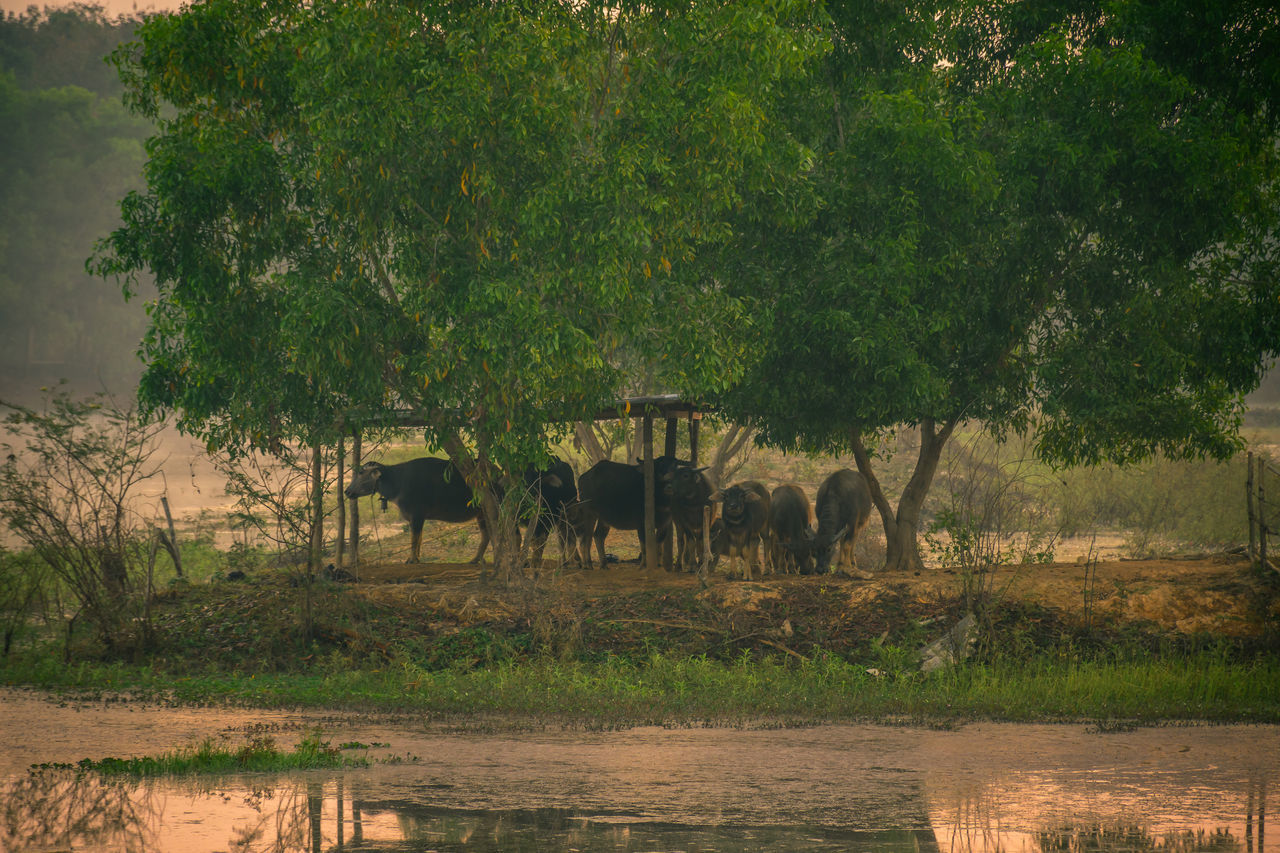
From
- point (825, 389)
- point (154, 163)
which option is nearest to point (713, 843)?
point (825, 389)

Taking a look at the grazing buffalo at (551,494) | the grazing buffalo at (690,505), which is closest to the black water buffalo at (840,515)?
the grazing buffalo at (690,505)

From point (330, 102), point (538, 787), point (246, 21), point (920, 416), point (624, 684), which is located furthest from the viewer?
point (920, 416)

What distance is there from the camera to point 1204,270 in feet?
52.9

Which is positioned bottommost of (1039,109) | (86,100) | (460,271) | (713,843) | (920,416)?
(713,843)

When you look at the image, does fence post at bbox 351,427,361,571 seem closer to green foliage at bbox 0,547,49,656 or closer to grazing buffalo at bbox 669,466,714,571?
green foliage at bbox 0,547,49,656

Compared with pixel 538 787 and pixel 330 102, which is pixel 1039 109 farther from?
pixel 538 787

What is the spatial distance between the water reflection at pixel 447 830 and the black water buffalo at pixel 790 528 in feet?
33.6

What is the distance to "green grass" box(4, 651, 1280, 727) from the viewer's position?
10992mm

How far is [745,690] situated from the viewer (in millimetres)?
11648

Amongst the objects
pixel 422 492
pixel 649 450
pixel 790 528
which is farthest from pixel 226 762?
pixel 790 528

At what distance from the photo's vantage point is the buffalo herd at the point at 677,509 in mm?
17266

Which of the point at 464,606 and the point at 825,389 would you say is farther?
the point at 825,389

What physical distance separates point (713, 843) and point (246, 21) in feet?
36.5

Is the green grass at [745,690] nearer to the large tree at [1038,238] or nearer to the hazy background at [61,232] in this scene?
the large tree at [1038,238]
